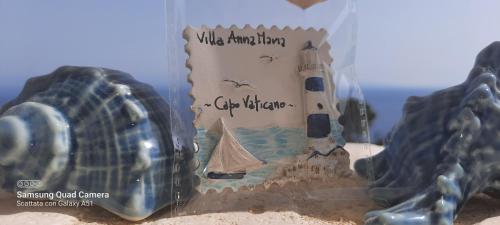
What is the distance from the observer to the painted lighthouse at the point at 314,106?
2432 mm

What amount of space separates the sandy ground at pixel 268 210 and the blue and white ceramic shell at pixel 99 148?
92mm

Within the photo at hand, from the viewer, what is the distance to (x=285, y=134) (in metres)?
Answer: 2.42

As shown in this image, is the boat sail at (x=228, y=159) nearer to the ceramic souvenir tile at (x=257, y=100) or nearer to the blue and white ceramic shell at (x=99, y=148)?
the ceramic souvenir tile at (x=257, y=100)

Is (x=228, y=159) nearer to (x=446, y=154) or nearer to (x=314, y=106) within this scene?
(x=314, y=106)

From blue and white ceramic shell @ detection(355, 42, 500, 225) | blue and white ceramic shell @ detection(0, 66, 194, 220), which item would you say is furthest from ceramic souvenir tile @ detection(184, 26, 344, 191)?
blue and white ceramic shell @ detection(355, 42, 500, 225)

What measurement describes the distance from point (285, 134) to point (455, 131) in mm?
682

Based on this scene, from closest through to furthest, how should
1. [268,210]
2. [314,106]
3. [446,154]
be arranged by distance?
[446,154] < [268,210] < [314,106]

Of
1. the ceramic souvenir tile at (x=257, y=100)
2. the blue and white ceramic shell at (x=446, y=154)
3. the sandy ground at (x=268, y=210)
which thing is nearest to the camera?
the blue and white ceramic shell at (x=446, y=154)

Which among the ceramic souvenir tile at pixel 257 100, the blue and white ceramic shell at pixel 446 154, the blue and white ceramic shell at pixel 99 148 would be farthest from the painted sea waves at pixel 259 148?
the blue and white ceramic shell at pixel 446 154

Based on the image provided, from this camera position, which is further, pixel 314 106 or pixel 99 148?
pixel 314 106

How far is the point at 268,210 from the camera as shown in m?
2.31

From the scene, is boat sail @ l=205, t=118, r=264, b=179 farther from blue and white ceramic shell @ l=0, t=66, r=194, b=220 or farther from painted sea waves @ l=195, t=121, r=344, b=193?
blue and white ceramic shell @ l=0, t=66, r=194, b=220

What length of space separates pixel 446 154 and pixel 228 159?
0.86 meters

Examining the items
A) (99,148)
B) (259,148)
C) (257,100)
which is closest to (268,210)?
(259,148)
